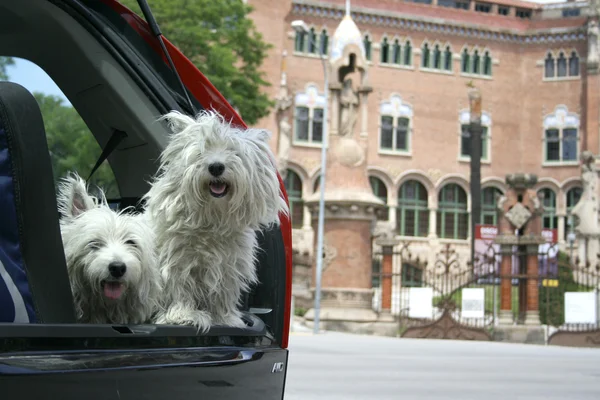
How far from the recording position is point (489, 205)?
5541cm

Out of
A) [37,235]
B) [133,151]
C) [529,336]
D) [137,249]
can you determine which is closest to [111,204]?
[133,151]

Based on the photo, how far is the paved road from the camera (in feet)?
31.6

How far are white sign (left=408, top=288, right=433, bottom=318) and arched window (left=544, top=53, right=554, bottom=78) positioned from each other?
1441 inches

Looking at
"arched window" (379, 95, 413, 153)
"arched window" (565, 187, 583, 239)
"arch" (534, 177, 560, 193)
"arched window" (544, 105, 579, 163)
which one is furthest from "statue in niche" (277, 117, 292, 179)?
"arched window" (565, 187, 583, 239)

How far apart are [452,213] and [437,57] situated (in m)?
10.1

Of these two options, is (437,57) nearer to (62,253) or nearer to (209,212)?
(209,212)

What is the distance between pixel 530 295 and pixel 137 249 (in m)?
21.8

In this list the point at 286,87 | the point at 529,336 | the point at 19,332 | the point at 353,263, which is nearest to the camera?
the point at 19,332

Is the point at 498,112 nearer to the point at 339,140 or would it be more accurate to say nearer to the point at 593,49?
the point at 593,49

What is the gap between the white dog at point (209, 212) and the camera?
9.98 feet

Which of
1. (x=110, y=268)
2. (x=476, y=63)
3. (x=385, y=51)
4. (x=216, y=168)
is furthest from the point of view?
(x=476, y=63)

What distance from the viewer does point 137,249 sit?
3.03 metres

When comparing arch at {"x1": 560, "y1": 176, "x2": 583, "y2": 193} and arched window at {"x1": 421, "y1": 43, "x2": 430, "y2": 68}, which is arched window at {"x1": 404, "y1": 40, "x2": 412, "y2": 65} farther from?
arch at {"x1": 560, "y1": 176, "x2": 583, "y2": 193}

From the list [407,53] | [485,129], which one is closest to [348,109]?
[407,53]
